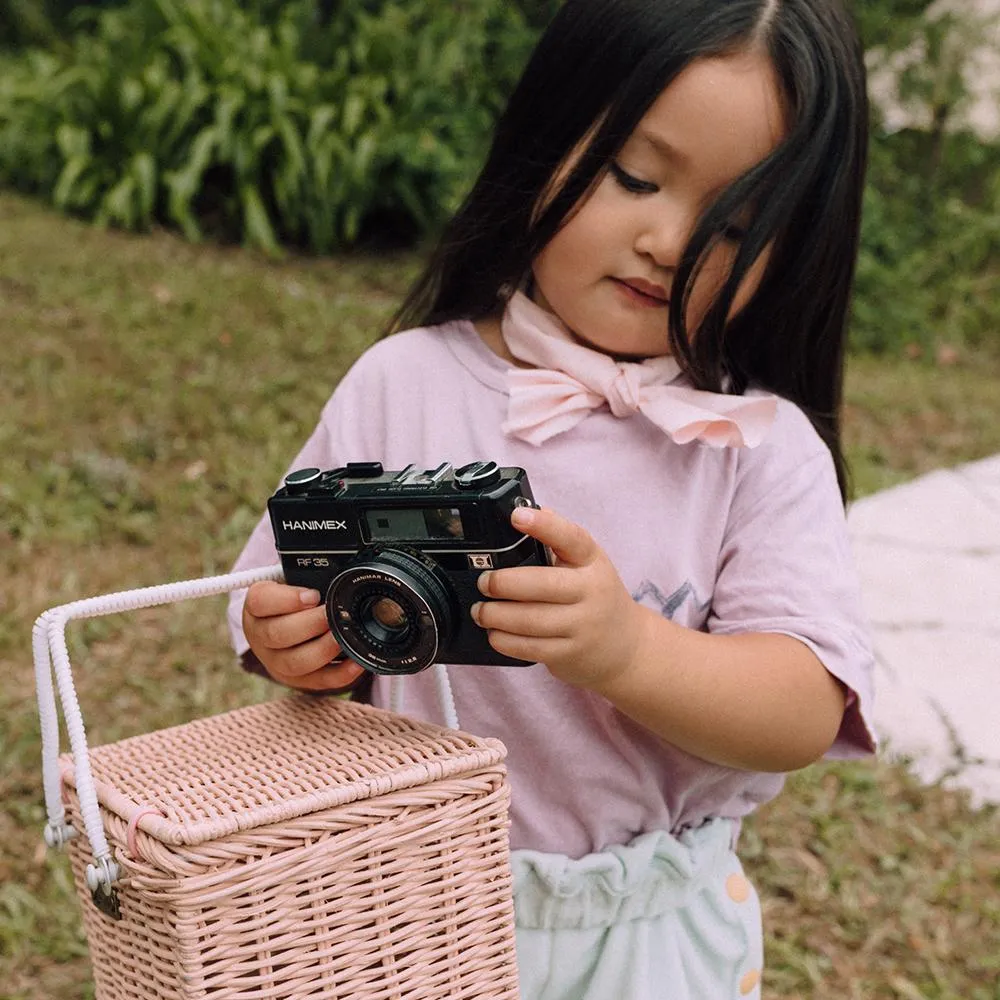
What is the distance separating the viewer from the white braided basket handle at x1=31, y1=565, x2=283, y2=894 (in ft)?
3.53

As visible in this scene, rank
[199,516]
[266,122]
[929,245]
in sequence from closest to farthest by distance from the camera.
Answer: [199,516], [266,122], [929,245]

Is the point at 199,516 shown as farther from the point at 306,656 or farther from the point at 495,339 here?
the point at 306,656

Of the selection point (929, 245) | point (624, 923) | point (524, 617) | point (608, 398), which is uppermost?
point (608, 398)

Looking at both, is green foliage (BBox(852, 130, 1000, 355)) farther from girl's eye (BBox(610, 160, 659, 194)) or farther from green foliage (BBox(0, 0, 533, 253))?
girl's eye (BBox(610, 160, 659, 194))

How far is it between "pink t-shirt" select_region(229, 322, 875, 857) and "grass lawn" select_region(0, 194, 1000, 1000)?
0.80 metres

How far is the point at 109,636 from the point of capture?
2.71m

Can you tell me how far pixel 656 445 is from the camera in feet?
4.71

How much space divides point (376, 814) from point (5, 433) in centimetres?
251

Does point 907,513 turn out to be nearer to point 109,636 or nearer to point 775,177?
point 109,636

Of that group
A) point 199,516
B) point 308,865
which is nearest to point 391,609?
point 308,865

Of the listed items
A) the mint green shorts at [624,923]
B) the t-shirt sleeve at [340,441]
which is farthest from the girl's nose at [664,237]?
the mint green shorts at [624,923]

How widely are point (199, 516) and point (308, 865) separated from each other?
2.18m

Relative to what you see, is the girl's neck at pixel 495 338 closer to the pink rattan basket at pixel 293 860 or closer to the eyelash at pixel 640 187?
the eyelash at pixel 640 187

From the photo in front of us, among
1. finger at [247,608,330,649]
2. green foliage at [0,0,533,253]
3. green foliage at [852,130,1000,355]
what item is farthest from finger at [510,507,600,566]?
green foliage at [852,130,1000,355]
